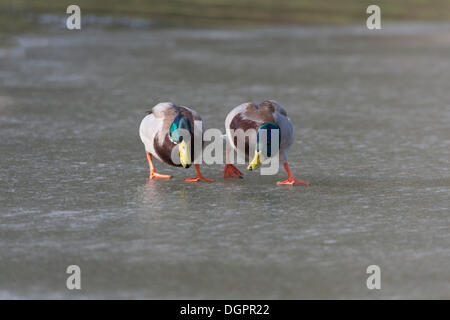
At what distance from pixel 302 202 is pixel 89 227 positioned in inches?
51.1

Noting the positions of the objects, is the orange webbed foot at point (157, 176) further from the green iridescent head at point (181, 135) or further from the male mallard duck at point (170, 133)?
the green iridescent head at point (181, 135)

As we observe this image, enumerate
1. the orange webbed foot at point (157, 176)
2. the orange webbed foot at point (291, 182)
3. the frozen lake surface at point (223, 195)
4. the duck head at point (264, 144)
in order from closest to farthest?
the frozen lake surface at point (223, 195)
the duck head at point (264, 144)
the orange webbed foot at point (291, 182)
the orange webbed foot at point (157, 176)

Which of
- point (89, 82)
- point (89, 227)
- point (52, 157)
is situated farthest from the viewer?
point (89, 82)

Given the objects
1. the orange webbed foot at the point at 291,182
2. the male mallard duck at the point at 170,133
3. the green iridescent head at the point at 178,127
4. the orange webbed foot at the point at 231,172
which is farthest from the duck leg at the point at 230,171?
the green iridescent head at the point at 178,127

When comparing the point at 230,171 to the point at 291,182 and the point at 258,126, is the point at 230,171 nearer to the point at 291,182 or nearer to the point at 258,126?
the point at 291,182

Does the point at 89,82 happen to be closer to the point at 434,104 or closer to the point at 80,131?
the point at 80,131

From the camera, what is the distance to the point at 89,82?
34.9 ft

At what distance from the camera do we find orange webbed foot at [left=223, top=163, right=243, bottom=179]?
19.1 feet

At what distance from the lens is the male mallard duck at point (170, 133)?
525 cm

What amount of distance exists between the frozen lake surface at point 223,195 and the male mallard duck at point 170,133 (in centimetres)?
24

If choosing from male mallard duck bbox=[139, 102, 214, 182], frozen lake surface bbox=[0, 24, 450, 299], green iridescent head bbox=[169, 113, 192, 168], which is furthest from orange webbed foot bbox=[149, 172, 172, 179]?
green iridescent head bbox=[169, 113, 192, 168]

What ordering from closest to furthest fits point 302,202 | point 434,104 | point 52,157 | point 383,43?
point 302,202, point 52,157, point 434,104, point 383,43
